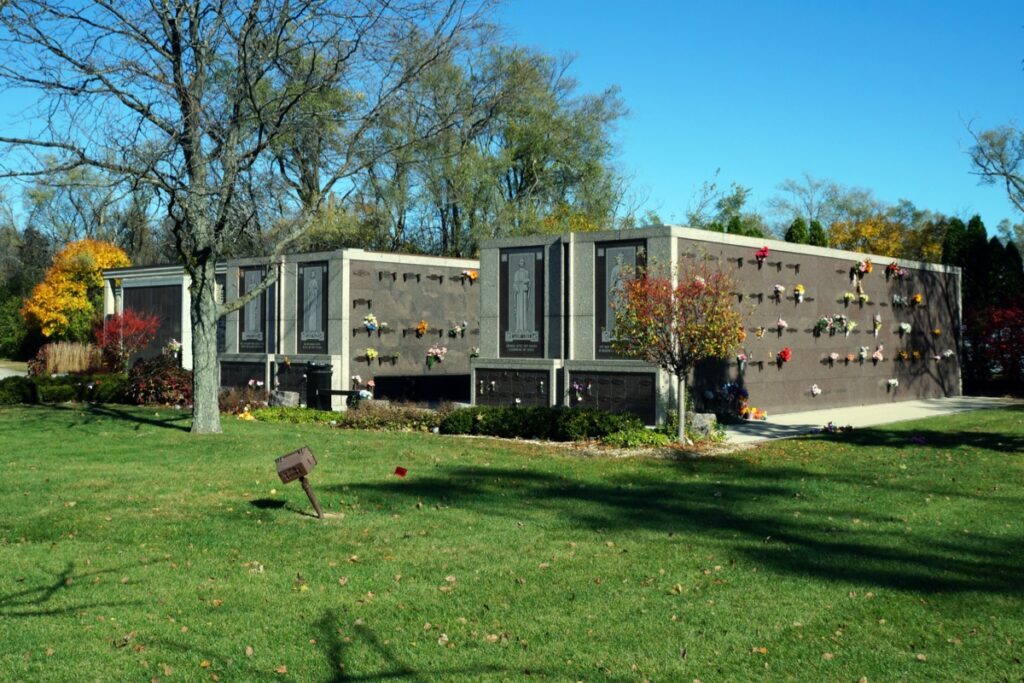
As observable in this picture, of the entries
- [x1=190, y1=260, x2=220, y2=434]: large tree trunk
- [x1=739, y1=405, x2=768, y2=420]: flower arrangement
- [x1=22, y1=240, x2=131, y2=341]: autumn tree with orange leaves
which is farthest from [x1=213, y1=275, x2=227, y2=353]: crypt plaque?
[x1=22, y1=240, x2=131, y2=341]: autumn tree with orange leaves

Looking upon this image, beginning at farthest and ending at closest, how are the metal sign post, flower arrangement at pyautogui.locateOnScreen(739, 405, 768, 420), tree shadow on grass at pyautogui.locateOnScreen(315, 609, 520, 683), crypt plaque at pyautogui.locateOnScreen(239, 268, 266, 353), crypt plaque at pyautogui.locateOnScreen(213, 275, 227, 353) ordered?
crypt plaque at pyautogui.locateOnScreen(213, 275, 227, 353)
crypt plaque at pyautogui.locateOnScreen(239, 268, 266, 353)
flower arrangement at pyautogui.locateOnScreen(739, 405, 768, 420)
the metal sign post
tree shadow on grass at pyautogui.locateOnScreen(315, 609, 520, 683)

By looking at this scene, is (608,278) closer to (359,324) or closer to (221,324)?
(359,324)

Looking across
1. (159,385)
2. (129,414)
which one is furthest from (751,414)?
(159,385)

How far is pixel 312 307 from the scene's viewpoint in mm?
25312

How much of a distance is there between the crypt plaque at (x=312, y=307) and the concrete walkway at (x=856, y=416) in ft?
34.4

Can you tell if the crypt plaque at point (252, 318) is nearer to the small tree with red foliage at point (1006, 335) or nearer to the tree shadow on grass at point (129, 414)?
the tree shadow on grass at point (129, 414)

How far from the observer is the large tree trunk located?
675 inches

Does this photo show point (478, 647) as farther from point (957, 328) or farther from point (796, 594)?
point (957, 328)

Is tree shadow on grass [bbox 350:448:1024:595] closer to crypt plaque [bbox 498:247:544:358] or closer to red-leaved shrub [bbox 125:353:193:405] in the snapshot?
crypt plaque [bbox 498:247:544:358]

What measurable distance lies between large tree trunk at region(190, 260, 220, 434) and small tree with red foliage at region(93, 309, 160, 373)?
15181 millimetres

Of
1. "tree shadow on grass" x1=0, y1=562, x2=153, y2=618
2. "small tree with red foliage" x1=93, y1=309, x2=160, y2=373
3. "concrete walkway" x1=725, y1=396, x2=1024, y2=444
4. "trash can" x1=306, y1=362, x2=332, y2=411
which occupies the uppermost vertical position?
"small tree with red foliage" x1=93, y1=309, x2=160, y2=373

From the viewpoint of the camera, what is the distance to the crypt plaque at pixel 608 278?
19.4 m

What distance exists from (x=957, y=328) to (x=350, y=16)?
20482 millimetres

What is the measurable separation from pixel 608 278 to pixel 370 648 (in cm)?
1440
